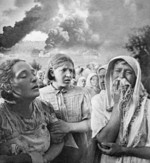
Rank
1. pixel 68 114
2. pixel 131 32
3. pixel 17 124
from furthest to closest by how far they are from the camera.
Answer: pixel 131 32 → pixel 68 114 → pixel 17 124

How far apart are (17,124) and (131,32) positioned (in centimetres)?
206

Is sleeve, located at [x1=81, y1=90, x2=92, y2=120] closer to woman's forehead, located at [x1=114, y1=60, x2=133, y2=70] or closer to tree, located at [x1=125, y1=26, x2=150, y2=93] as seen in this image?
woman's forehead, located at [x1=114, y1=60, x2=133, y2=70]

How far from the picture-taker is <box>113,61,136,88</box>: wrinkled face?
441 cm

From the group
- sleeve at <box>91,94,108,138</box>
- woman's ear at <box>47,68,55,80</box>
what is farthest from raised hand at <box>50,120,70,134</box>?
woman's ear at <box>47,68,55,80</box>

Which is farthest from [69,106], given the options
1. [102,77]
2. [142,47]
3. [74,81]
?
[142,47]

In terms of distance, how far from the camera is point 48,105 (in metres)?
4.47

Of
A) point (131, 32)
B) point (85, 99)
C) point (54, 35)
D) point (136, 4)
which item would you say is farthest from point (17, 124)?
point (136, 4)

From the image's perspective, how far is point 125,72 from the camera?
14.5 ft

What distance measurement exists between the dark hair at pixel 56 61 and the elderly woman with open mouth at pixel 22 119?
0.24m

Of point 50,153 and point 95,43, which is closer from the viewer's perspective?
point 50,153

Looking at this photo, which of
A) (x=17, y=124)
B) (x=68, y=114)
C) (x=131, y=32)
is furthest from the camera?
(x=131, y=32)

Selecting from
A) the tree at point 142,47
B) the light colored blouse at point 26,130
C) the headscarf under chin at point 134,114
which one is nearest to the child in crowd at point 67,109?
the light colored blouse at point 26,130

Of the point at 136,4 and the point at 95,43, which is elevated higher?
the point at 136,4

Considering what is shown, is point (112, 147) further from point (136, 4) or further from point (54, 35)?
point (136, 4)
